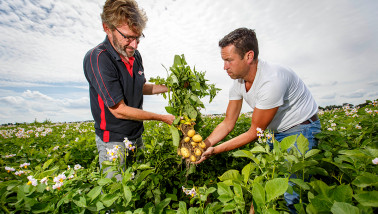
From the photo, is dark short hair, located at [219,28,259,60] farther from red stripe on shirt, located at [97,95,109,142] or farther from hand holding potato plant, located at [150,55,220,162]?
red stripe on shirt, located at [97,95,109,142]

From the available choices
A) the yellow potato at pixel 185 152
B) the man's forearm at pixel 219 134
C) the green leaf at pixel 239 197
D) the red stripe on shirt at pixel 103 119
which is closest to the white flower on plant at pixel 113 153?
the red stripe on shirt at pixel 103 119

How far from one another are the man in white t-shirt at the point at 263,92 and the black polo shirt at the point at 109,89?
1083 millimetres

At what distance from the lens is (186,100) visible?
6.81 ft

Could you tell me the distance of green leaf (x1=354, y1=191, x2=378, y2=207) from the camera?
0.70m

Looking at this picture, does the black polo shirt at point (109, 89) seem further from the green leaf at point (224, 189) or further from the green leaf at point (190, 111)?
the green leaf at point (224, 189)

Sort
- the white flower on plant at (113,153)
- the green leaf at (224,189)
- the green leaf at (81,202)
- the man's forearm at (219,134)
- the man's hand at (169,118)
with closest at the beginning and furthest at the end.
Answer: the green leaf at (81,202) → the green leaf at (224,189) → the white flower on plant at (113,153) → the man's hand at (169,118) → the man's forearm at (219,134)

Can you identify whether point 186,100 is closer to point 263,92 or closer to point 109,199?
point 263,92

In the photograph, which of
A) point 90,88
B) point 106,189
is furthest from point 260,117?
point 90,88

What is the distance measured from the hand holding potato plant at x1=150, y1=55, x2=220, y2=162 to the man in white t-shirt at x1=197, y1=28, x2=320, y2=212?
0.25 metres

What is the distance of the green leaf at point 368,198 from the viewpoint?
70cm

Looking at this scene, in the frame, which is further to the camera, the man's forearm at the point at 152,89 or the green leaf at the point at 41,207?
the man's forearm at the point at 152,89

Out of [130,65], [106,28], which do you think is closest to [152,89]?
[130,65]

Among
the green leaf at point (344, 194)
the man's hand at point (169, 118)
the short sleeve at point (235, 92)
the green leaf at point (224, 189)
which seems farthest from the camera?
the short sleeve at point (235, 92)

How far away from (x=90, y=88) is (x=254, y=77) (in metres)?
2.13
